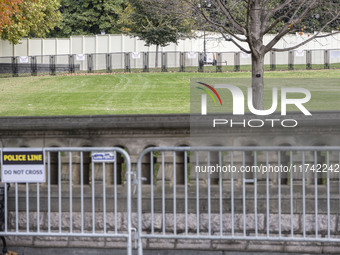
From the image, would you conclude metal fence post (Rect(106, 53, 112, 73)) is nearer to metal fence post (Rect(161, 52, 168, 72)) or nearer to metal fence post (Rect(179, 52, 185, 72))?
metal fence post (Rect(161, 52, 168, 72))

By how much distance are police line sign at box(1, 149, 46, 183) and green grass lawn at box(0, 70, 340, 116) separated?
16.0 m

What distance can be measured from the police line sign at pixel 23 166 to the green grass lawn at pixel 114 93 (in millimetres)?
15999

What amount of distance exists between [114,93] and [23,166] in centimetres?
2395

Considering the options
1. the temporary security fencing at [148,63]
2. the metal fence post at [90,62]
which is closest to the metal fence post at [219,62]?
the temporary security fencing at [148,63]

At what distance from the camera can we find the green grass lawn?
25.9 m

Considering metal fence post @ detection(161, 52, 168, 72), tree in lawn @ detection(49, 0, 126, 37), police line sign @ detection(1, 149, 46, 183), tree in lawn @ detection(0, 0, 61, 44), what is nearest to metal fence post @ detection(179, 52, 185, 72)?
metal fence post @ detection(161, 52, 168, 72)

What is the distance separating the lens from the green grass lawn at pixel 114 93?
25.9 meters

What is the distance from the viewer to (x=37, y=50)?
219 ft

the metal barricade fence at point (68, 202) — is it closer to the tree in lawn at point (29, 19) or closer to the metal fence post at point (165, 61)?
the tree in lawn at point (29, 19)

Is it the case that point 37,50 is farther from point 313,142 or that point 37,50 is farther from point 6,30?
point 313,142

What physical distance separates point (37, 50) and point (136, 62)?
19.2m

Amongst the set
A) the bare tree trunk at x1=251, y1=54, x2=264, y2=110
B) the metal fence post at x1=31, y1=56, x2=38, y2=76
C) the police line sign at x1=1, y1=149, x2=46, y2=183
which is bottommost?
the police line sign at x1=1, y1=149, x2=46, y2=183

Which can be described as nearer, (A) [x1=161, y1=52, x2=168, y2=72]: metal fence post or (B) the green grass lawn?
(B) the green grass lawn

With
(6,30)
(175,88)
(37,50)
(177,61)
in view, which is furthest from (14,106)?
(37,50)
